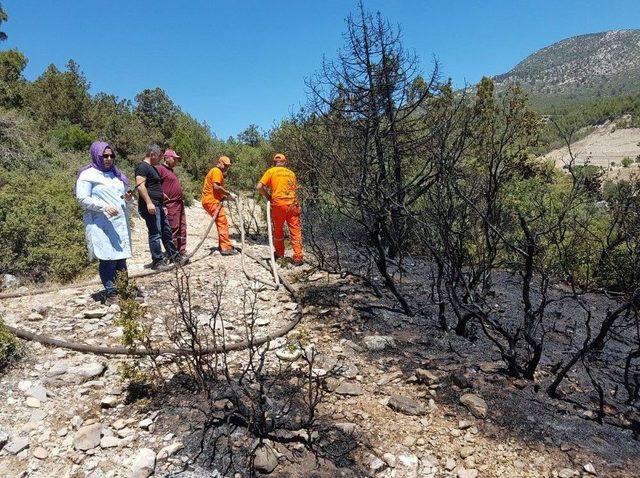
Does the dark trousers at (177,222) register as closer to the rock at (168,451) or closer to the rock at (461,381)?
the rock at (168,451)

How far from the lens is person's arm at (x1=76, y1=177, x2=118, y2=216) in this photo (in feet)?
12.6

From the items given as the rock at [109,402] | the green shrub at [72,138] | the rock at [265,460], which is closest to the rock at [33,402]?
the rock at [109,402]

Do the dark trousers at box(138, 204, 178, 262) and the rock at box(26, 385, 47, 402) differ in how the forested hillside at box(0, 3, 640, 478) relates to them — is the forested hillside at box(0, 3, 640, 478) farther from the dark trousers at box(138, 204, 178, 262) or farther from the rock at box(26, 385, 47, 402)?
the dark trousers at box(138, 204, 178, 262)

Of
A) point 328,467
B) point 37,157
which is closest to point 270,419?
point 328,467

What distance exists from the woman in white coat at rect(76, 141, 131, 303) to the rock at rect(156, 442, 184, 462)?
210 centimetres

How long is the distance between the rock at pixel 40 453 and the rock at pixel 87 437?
0.46 feet

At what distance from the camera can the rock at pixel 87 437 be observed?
2371 millimetres

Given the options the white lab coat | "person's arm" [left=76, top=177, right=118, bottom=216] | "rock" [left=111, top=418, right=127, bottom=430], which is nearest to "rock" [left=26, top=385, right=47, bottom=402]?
"rock" [left=111, top=418, right=127, bottom=430]

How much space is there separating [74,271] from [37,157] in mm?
5750

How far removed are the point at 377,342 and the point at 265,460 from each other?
1.72 meters

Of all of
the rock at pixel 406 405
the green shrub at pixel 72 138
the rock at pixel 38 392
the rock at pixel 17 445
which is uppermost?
the green shrub at pixel 72 138

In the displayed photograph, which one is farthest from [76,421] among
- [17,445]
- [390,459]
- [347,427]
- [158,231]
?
[158,231]

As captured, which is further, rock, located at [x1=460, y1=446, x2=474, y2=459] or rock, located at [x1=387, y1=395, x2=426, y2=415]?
rock, located at [x1=387, y1=395, x2=426, y2=415]

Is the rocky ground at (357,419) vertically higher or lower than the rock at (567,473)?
higher
